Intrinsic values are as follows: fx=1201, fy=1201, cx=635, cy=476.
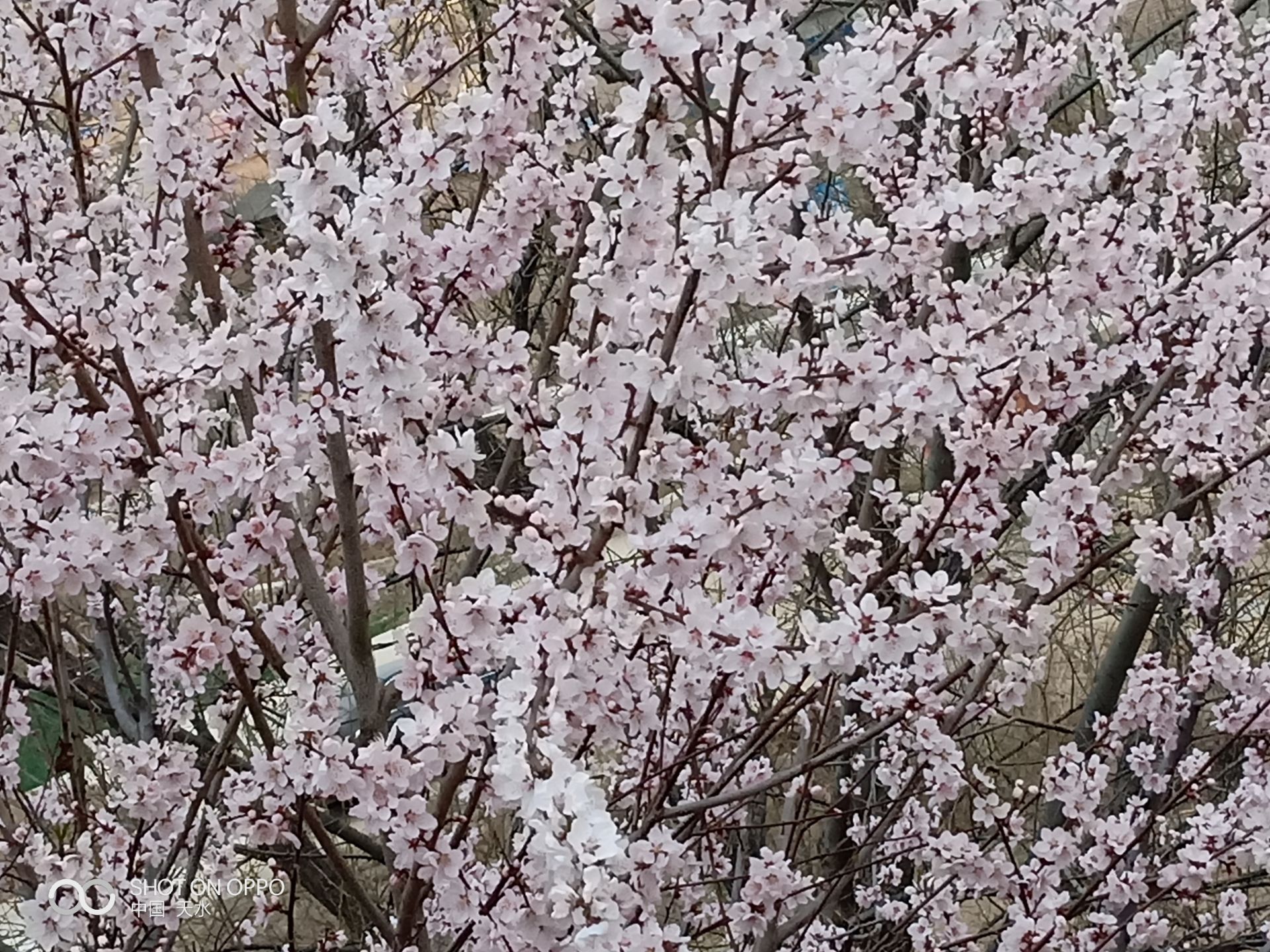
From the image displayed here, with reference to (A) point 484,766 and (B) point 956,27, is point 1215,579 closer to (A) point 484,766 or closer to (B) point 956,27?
(B) point 956,27

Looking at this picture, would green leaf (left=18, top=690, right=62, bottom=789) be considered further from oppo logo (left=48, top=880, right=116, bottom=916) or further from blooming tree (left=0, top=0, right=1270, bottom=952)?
oppo logo (left=48, top=880, right=116, bottom=916)

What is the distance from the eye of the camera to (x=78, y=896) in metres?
2.77

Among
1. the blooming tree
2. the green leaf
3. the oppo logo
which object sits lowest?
the oppo logo

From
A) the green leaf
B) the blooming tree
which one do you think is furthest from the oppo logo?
the green leaf

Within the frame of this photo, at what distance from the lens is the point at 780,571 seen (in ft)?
8.68

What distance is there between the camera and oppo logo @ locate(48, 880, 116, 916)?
272 cm

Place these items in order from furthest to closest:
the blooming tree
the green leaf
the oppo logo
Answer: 1. the green leaf
2. the oppo logo
3. the blooming tree

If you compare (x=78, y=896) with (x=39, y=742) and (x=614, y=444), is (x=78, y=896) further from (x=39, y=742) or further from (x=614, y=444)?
(x=39, y=742)

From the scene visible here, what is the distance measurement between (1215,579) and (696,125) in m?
2.15

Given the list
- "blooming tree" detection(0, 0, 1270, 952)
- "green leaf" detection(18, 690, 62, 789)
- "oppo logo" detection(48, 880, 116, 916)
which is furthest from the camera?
"green leaf" detection(18, 690, 62, 789)

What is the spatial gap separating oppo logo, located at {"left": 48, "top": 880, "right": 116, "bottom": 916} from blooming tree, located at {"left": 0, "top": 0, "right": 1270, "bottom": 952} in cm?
2

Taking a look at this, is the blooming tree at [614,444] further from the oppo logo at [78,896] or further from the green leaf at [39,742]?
the green leaf at [39,742]

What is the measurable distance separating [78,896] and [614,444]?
69.0 inches

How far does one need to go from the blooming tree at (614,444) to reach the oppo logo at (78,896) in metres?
0.02
